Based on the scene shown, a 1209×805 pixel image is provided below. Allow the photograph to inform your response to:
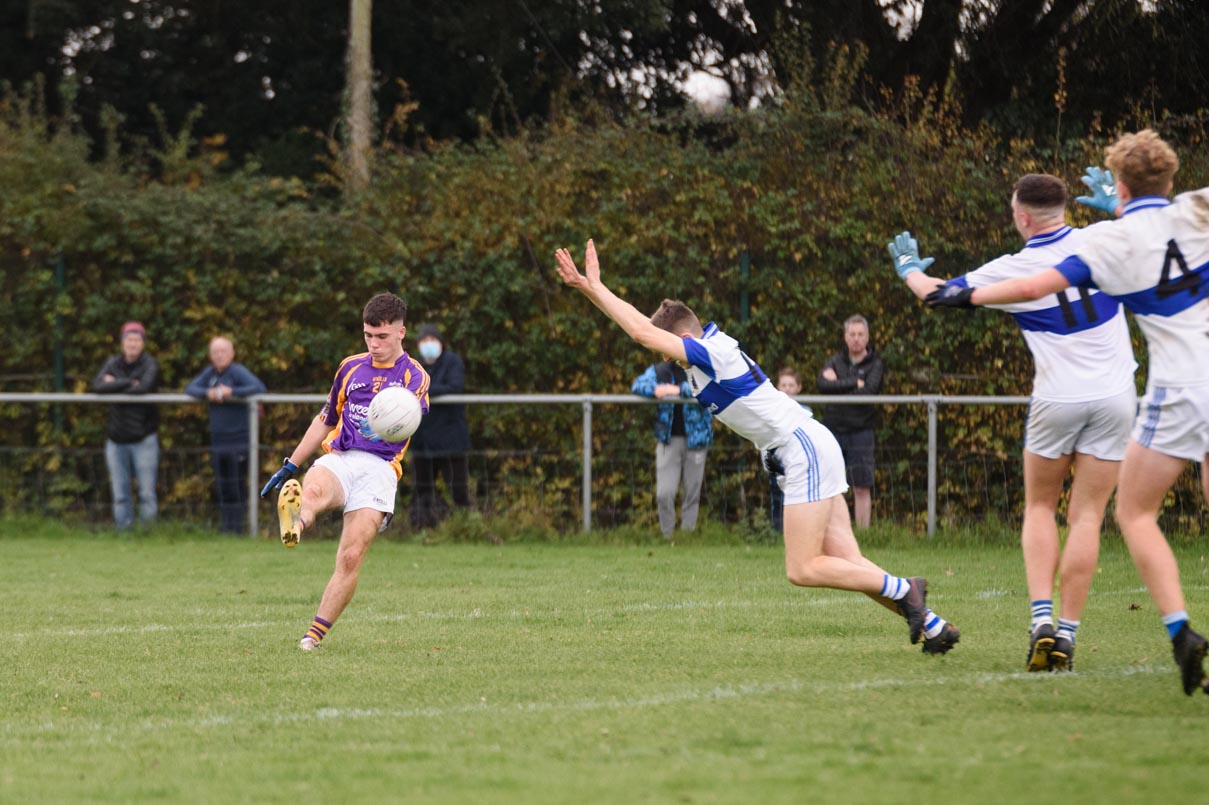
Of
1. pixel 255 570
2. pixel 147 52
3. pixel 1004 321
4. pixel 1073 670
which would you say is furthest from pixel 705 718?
pixel 147 52

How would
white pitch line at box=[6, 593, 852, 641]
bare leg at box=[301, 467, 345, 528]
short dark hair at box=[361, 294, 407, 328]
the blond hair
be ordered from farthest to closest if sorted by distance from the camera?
1. white pitch line at box=[6, 593, 852, 641]
2. short dark hair at box=[361, 294, 407, 328]
3. bare leg at box=[301, 467, 345, 528]
4. the blond hair

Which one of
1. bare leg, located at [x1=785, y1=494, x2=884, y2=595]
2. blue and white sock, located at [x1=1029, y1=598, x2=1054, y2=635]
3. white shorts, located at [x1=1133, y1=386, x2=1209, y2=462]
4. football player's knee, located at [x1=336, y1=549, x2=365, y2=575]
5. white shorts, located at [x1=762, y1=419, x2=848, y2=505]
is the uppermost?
white shorts, located at [x1=1133, y1=386, x2=1209, y2=462]

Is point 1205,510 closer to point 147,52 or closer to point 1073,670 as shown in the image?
point 1073,670

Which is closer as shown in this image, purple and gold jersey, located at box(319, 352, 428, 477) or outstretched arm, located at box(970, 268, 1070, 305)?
outstretched arm, located at box(970, 268, 1070, 305)

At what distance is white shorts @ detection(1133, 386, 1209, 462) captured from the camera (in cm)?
587

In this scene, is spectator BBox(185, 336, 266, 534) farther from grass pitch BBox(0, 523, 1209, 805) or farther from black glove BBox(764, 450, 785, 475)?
black glove BBox(764, 450, 785, 475)

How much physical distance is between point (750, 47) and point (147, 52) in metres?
10.1

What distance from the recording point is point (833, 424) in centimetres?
1366

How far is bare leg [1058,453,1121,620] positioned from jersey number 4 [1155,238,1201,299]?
111cm

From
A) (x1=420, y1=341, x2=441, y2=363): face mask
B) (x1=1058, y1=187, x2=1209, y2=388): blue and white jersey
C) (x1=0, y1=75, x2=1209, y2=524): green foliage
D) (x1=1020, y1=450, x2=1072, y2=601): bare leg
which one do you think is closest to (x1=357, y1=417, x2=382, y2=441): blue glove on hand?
(x1=1020, y1=450, x2=1072, y2=601): bare leg

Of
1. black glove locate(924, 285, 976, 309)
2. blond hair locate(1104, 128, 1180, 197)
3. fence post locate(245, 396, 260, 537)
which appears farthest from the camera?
fence post locate(245, 396, 260, 537)

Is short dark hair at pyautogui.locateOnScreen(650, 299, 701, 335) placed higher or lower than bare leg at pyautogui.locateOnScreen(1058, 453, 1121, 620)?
higher

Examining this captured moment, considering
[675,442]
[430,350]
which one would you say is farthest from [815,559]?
[430,350]

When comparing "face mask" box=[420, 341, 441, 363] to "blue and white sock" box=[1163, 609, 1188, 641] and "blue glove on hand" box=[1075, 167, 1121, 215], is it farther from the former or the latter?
"blue and white sock" box=[1163, 609, 1188, 641]
